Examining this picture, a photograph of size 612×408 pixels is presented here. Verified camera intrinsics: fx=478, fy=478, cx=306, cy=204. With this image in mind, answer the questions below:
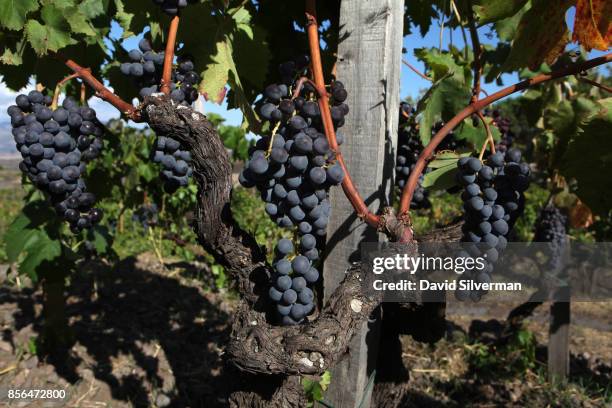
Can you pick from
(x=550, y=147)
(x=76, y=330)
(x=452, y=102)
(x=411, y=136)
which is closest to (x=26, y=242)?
(x=76, y=330)

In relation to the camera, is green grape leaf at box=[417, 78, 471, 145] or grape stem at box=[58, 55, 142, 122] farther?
green grape leaf at box=[417, 78, 471, 145]

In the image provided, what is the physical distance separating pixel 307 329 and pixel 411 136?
1.25 meters

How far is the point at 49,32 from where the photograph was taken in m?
1.52

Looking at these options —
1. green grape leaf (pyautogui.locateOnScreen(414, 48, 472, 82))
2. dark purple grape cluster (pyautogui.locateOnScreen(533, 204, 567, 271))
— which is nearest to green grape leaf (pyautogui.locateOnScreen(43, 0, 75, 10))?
green grape leaf (pyautogui.locateOnScreen(414, 48, 472, 82))

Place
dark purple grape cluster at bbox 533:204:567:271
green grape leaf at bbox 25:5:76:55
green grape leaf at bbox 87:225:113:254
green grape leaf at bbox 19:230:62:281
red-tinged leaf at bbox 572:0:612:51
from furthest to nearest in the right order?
dark purple grape cluster at bbox 533:204:567:271 < green grape leaf at bbox 87:225:113:254 < green grape leaf at bbox 19:230:62:281 < green grape leaf at bbox 25:5:76:55 < red-tinged leaf at bbox 572:0:612:51

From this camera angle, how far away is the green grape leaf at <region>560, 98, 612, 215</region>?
1.56 meters

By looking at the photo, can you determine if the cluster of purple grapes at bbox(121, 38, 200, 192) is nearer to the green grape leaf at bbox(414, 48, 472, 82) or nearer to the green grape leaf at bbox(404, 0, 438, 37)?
the green grape leaf at bbox(414, 48, 472, 82)

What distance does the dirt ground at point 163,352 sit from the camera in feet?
10.3

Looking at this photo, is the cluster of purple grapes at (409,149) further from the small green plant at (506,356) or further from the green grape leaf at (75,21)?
the small green plant at (506,356)

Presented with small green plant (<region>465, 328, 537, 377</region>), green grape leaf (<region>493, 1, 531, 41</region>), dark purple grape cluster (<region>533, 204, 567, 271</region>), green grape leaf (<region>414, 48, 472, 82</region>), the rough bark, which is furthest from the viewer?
dark purple grape cluster (<region>533, 204, 567, 271</region>)

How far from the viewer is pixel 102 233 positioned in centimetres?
365

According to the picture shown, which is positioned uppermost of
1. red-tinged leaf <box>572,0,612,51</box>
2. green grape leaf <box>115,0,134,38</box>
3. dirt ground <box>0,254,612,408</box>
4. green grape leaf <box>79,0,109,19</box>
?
green grape leaf <box>79,0,109,19</box>

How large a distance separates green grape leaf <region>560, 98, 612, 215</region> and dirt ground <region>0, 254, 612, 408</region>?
1.56 metres

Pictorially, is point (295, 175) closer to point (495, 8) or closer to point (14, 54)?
point (495, 8)
